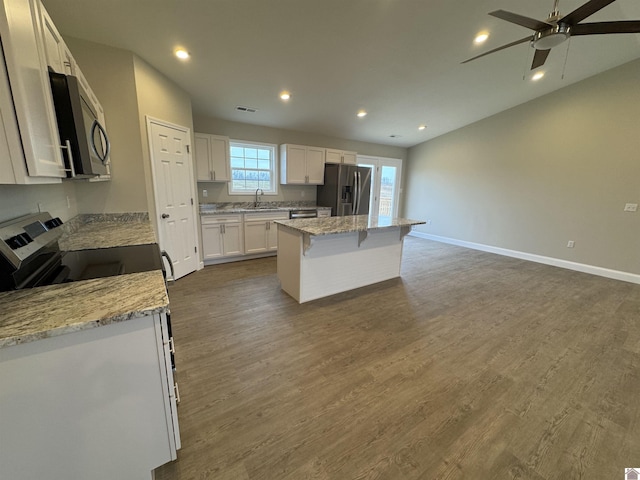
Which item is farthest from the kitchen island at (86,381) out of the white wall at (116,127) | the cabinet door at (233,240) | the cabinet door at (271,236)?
the cabinet door at (271,236)

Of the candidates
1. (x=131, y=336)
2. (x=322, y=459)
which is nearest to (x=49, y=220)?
(x=131, y=336)

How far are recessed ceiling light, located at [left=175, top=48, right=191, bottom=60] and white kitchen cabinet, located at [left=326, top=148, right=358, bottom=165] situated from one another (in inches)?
122

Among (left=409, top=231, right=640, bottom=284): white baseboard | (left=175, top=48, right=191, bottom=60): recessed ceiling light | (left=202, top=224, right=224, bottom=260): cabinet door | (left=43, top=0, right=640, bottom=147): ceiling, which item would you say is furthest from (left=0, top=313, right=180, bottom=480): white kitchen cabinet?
(left=409, top=231, right=640, bottom=284): white baseboard

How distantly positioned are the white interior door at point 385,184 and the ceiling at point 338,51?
7.11 ft

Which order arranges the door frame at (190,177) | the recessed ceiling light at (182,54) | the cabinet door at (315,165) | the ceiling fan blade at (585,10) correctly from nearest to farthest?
1. the ceiling fan blade at (585,10)
2. the recessed ceiling light at (182,54)
3. the door frame at (190,177)
4. the cabinet door at (315,165)

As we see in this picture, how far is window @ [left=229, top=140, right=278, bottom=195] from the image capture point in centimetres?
475

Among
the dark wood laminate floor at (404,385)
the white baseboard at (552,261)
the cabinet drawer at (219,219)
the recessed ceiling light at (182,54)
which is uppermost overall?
the recessed ceiling light at (182,54)

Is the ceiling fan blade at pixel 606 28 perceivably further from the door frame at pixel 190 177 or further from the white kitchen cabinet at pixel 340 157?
the door frame at pixel 190 177

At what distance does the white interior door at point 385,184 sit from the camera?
6.90 m

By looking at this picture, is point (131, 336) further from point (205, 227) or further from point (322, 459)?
point (205, 227)

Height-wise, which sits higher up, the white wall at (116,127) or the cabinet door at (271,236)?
the white wall at (116,127)

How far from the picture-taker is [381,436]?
4.66 ft

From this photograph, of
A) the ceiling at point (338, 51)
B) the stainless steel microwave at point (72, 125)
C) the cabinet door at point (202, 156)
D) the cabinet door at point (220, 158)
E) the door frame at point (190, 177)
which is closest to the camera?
the stainless steel microwave at point (72, 125)

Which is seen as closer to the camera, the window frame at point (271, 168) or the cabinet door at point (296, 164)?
the window frame at point (271, 168)
